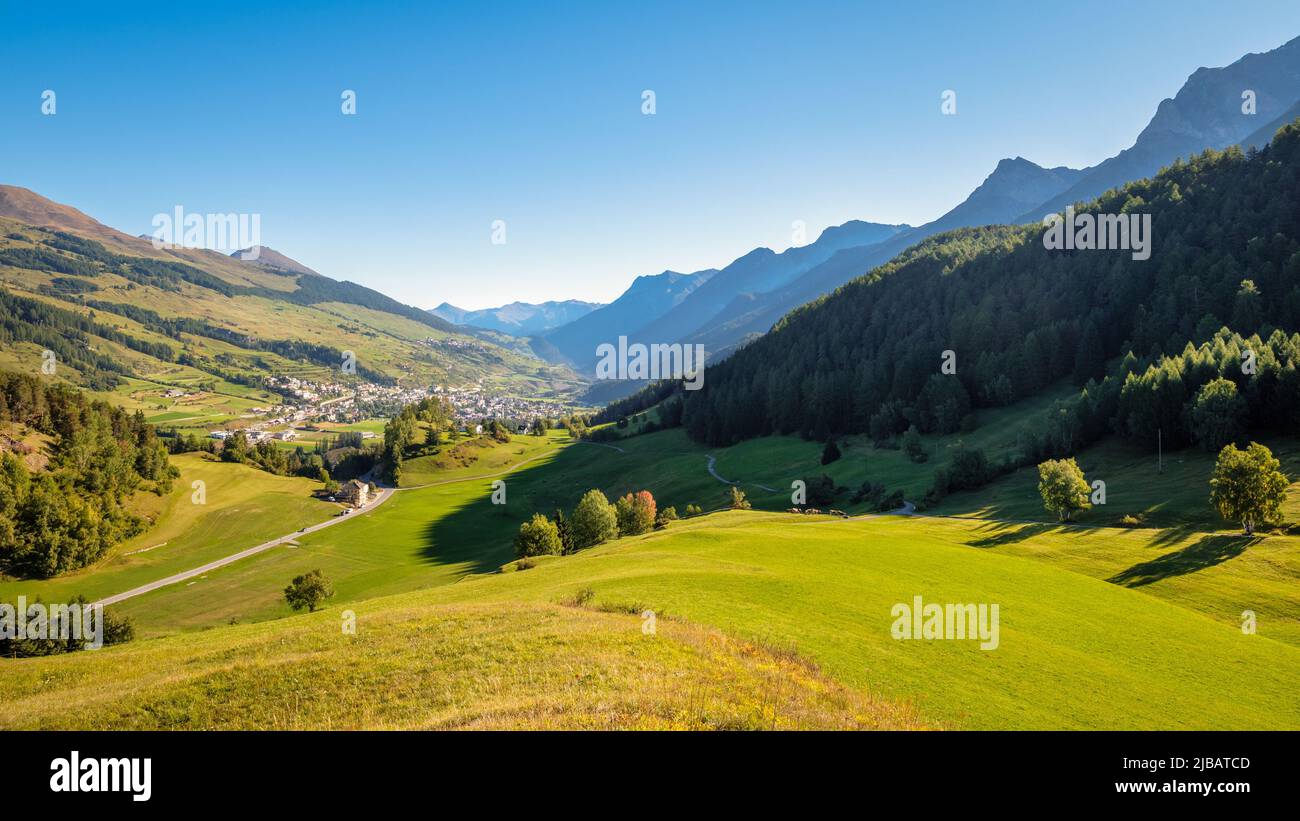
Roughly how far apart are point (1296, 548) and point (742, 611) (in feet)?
163

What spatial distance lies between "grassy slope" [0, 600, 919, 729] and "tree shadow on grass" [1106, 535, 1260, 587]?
36853mm

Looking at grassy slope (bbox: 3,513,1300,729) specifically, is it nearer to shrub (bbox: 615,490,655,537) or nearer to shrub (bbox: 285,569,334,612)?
shrub (bbox: 285,569,334,612)

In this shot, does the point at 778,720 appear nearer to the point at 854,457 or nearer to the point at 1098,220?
the point at 854,457

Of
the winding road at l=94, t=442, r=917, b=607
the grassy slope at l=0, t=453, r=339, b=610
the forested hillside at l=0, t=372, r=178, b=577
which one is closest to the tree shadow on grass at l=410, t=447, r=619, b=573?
the winding road at l=94, t=442, r=917, b=607

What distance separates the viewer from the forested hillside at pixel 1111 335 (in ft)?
291

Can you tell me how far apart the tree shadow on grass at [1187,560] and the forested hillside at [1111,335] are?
4337 centimetres

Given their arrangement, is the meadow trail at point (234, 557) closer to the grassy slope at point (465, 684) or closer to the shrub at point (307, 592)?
the shrub at point (307, 592)

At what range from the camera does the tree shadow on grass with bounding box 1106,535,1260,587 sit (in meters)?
42.7

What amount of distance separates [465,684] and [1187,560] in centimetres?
5614

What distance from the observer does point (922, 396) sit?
146 metres

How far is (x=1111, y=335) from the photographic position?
146625mm

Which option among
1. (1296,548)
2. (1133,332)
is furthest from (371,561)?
(1133,332)

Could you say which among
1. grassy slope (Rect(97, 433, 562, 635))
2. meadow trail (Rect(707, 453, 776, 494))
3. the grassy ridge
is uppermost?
the grassy ridge

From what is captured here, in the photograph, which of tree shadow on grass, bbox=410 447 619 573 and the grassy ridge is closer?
the grassy ridge
